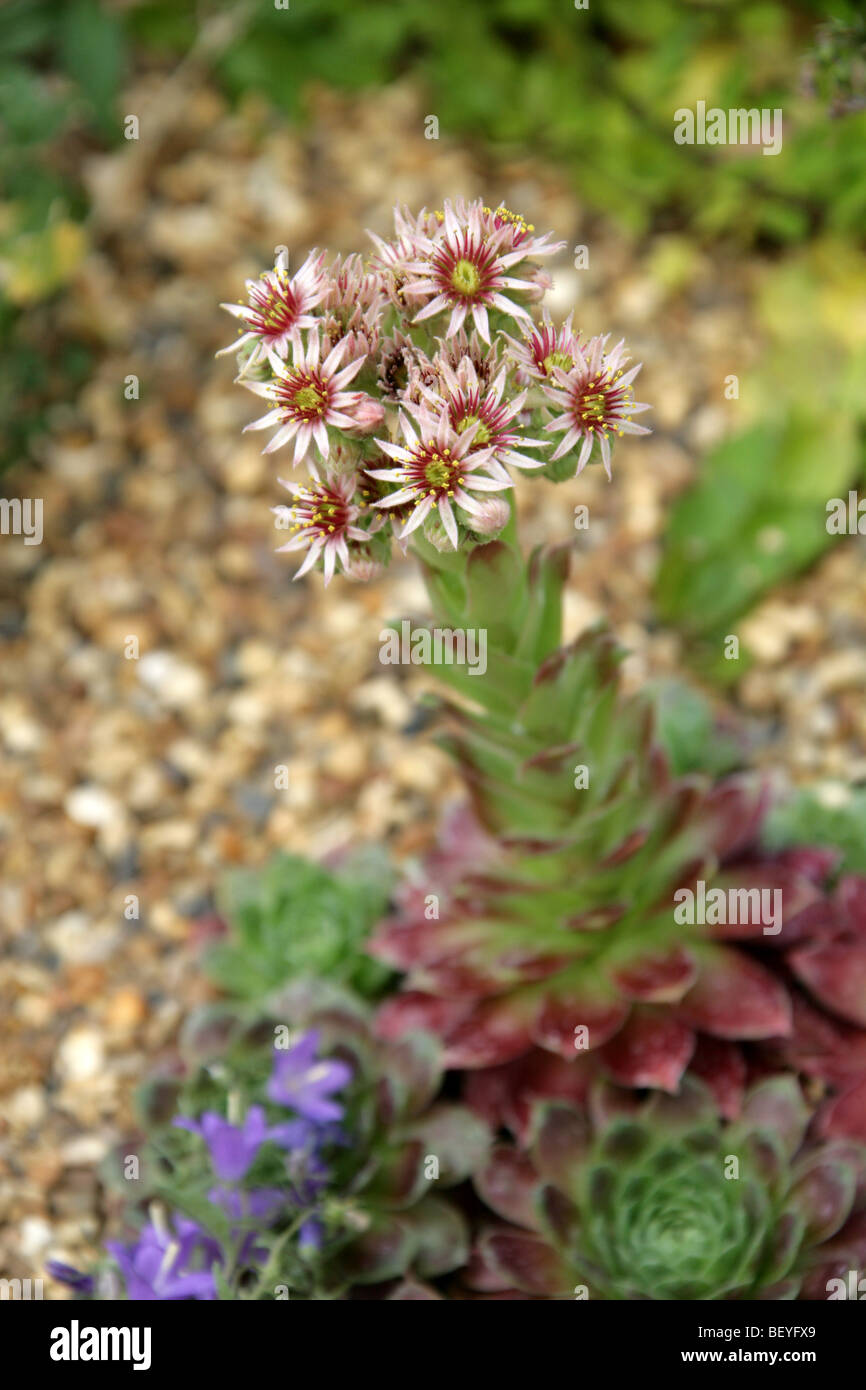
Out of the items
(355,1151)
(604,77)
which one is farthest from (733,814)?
(604,77)

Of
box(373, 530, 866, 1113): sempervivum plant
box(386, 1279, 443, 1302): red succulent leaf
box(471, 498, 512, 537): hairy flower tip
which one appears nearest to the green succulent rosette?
box(386, 1279, 443, 1302): red succulent leaf

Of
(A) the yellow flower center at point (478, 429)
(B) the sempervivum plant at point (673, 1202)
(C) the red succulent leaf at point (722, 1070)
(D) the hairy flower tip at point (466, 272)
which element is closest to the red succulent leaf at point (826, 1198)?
(B) the sempervivum plant at point (673, 1202)

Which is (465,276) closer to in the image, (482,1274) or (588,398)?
(588,398)

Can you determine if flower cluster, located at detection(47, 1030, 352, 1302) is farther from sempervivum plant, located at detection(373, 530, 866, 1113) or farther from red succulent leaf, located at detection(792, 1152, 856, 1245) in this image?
red succulent leaf, located at detection(792, 1152, 856, 1245)

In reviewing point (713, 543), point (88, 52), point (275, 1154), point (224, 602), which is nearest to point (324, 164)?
point (88, 52)

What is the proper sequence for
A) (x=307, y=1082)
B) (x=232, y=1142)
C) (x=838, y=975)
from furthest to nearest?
1. (x=838, y=975)
2. (x=307, y=1082)
3. (x=232, y=1142)
